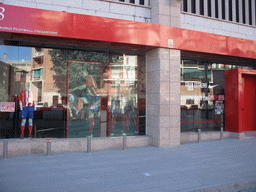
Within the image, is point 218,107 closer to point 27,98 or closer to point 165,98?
point 165,98

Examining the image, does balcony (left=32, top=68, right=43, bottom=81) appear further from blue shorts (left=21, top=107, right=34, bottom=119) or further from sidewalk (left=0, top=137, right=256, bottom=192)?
sidewalk (left=0, top=137, right=256, bottom=192)

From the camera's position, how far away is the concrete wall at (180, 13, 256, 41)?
9562 millimetres

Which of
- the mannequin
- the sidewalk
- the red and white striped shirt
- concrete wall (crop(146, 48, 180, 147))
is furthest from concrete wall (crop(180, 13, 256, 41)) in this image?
the mannequin

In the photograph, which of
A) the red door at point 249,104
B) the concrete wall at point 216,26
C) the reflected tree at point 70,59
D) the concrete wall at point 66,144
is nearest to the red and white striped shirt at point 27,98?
the reflected tree at point 70,59

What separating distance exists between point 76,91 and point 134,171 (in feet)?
14.8

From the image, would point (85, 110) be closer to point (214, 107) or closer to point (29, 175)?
point (29, 175)

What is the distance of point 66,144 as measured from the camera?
7488 millimetres

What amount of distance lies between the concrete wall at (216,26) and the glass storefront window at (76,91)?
2630mm

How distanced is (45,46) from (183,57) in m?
6.20

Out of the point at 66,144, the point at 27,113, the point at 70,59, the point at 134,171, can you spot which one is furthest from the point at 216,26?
the point at 27,113

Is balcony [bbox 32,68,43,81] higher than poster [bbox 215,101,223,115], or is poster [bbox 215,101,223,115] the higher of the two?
balcony [bbox 32,68,43,81]

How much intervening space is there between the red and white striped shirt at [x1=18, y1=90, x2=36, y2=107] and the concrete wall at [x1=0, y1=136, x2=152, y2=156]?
53.5 inches

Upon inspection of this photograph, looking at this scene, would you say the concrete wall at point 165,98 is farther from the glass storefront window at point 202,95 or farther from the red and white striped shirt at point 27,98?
the red and white striped shirt at point 27,98

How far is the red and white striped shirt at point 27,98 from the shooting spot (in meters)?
7.96
